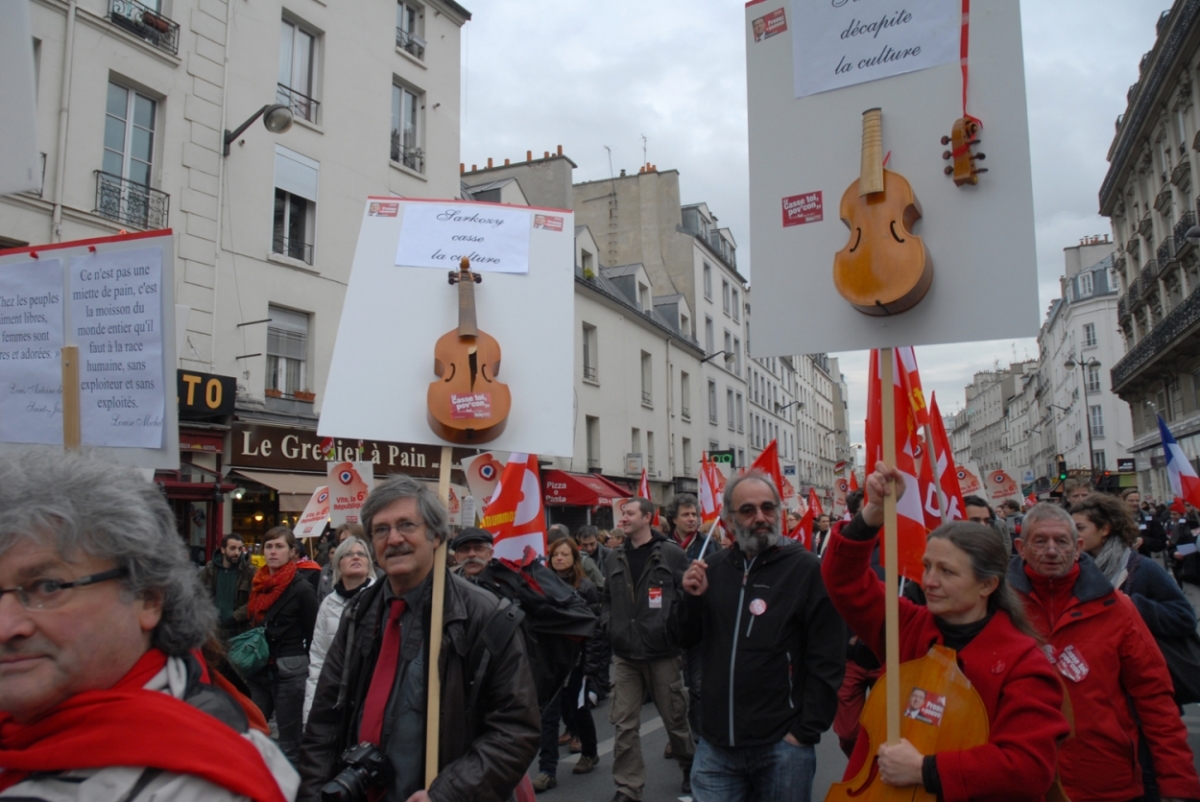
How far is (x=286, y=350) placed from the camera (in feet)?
51.5

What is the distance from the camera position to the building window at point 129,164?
12.7m

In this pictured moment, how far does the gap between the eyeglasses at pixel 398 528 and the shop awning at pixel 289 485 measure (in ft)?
40.9

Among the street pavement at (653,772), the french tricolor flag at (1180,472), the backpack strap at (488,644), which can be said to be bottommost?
the street pavement at (653,772)

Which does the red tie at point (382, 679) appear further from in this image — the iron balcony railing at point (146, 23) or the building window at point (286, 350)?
the iron balcony railing at point (146, 23)

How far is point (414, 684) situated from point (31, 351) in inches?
84.6

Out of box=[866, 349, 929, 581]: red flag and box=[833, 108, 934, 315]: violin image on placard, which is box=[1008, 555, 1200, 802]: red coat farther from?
box=[833, 108, 934, 315]: violin image on placard

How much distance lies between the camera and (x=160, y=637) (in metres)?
1.67

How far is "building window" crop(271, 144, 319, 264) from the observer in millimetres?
15742

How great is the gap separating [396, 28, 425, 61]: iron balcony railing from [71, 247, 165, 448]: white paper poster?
1728 cm

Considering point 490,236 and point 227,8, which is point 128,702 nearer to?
point 490,236

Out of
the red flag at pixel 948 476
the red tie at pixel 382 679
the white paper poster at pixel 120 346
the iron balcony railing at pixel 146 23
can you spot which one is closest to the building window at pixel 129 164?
the iron balcony railing at pixel 146 23

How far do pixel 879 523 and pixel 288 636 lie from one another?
4875 millimetres

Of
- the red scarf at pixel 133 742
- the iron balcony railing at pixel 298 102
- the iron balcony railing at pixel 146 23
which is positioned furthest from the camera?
the iron balcony railing at pixel 298 102

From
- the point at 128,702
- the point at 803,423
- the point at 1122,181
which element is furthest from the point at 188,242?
the point at 803,423
